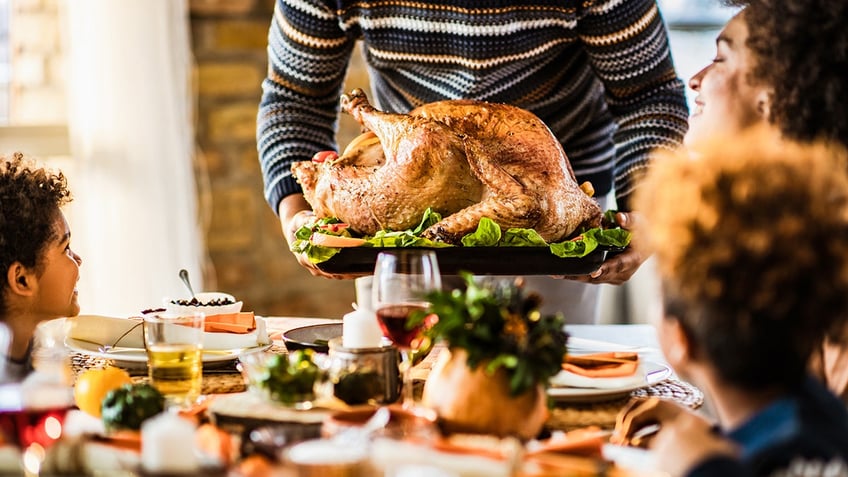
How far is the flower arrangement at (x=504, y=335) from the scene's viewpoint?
1.25 metres

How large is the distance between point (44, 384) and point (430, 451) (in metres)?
0.49

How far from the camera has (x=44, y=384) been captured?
1.23 meters

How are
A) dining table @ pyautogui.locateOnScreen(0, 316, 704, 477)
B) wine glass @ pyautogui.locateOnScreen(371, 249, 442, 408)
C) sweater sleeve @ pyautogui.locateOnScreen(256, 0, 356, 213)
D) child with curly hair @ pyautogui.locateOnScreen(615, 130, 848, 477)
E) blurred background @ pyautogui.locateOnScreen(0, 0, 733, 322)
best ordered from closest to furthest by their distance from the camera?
child with curly hair @ pyautogui.locateOnScreen(615, 130, 848, 477), dining table @ pyautogui.locateOnScreen(0, 316, 704, 477), wine glass @ pyautogui.locateOnScreen(371, 249, 442, 408), sweater sleeve @ pyautogui.locateOnScreen(256, 0, 356, 213), blurred background @ pyautogui.locateOnScreen(0, 0, 733, 322)

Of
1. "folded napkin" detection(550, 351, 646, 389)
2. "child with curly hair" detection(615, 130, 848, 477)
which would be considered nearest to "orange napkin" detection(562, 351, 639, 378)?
"folded napkin" detection(550, 351, 646, 389)

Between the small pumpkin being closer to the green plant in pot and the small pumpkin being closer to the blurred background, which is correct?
the green plant in pot

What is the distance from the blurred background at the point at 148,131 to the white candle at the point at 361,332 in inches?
95.9

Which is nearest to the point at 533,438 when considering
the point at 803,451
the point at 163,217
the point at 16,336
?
Answer: the point at 803,451

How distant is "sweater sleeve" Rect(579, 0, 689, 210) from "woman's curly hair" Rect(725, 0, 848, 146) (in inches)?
35.2

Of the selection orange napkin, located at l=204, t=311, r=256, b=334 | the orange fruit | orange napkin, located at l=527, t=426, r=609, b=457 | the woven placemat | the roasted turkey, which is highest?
the roasted turkey

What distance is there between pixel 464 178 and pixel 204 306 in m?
0.60

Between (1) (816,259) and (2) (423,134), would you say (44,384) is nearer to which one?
(1) (816,259)

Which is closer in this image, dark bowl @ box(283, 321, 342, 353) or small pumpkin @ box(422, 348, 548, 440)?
small pumpkin @ box(422, 348, 548, 440)

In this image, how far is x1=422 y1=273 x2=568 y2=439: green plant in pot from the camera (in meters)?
1.25

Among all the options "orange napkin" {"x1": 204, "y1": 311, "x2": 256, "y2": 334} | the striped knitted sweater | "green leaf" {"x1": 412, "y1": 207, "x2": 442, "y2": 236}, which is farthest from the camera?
the striped knitted sweater
